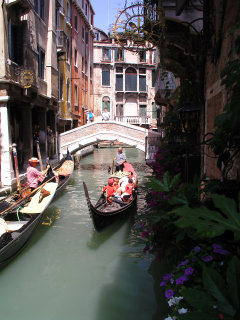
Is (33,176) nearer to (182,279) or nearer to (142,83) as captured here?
(182,279)

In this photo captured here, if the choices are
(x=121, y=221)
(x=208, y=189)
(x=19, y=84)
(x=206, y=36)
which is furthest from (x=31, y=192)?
(x=208, y=189)

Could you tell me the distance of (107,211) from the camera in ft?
17.8

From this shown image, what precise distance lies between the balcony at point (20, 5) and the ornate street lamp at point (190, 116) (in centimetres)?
504

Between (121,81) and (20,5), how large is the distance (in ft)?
55.1

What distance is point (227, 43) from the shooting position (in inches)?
96.8

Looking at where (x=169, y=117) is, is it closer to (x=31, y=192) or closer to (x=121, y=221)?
(x=121, y=221)

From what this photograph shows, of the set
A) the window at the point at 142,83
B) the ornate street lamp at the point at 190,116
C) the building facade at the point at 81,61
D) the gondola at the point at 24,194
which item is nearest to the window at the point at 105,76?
the window at the point at 142,83

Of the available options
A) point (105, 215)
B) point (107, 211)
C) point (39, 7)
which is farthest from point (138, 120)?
point (105, 215)

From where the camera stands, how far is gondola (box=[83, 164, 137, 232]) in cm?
480

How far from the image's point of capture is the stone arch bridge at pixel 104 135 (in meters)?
11.7

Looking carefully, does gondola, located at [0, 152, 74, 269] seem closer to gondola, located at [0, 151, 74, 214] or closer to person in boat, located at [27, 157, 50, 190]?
gondola, located at [0, 151, 74, 214]

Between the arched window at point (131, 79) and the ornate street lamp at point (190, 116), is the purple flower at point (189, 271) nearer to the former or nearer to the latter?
the ornate street lamp at point (190, 116)

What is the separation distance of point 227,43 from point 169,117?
6.11 ft

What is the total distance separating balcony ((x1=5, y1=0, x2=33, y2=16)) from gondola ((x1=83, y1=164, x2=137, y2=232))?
4335 mm
